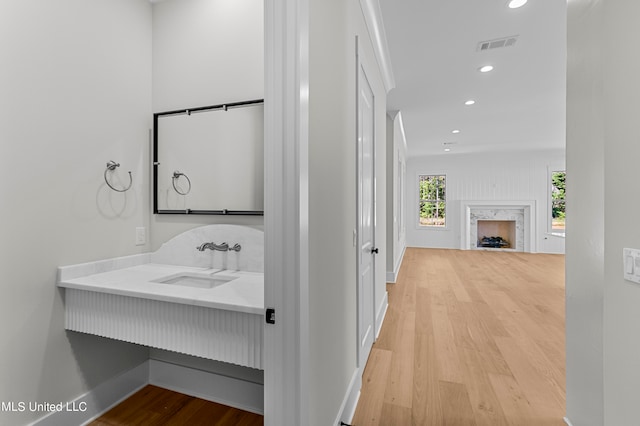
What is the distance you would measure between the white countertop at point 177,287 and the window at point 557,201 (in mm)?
9341

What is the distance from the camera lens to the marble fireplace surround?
8414 mm

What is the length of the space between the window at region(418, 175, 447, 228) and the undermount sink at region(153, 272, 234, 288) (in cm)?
840

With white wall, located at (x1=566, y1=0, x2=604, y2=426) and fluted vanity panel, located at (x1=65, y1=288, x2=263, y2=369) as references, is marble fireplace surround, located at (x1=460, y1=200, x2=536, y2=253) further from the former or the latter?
fluted vanity panel, located at (x1=65, y1=288, x2=263, y2=369)

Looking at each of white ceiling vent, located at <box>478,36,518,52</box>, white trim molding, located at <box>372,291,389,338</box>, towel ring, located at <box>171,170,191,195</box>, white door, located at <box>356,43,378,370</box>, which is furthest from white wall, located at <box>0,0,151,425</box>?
white ceiling vent, located at <box>478,36,518,52</box>

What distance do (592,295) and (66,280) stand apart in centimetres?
256

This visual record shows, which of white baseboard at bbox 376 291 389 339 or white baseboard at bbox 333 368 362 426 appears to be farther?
white baseboard at bbox 376 291 389 339

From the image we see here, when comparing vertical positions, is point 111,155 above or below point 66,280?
above

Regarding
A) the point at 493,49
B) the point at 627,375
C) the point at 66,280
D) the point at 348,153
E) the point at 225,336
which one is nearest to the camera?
the point at 627,375

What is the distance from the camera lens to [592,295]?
138cm

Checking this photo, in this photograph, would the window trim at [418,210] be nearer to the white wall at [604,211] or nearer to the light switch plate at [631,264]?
the white wall at [604,211]

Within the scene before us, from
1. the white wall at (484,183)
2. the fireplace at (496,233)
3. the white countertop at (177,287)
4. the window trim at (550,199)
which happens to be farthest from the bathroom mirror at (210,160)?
the window trim at (550,199)

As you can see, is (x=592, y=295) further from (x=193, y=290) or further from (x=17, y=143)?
(x=17, y=143)

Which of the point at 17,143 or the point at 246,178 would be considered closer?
the point at 17,143

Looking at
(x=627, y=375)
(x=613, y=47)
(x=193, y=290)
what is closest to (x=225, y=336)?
(x=193, y=290)
